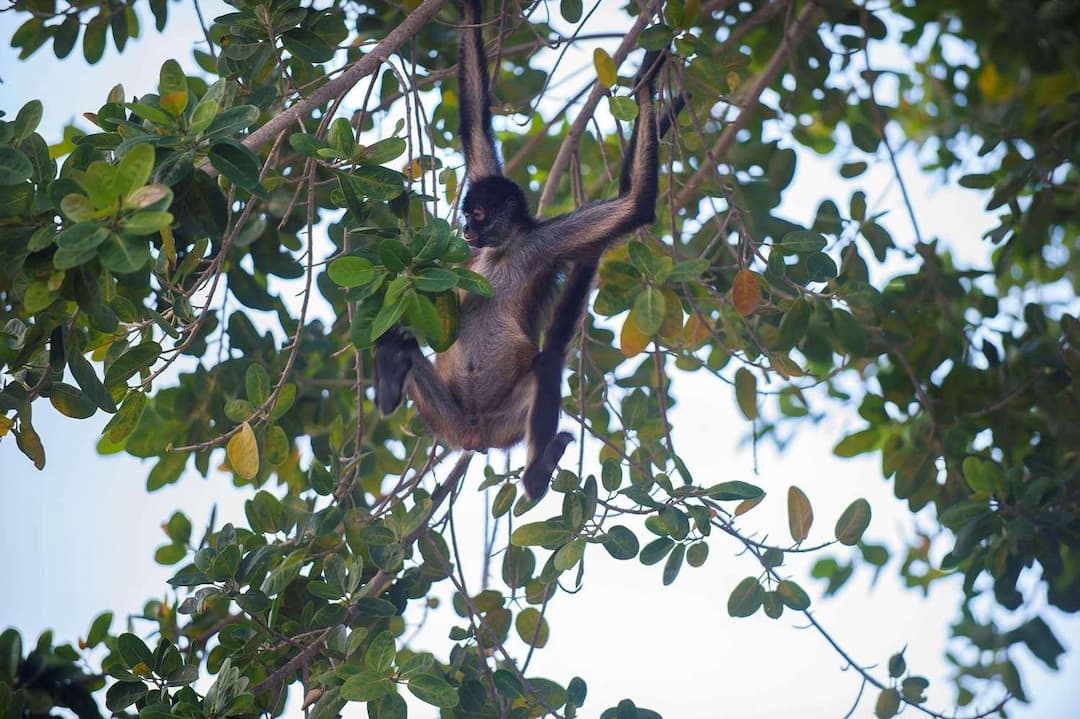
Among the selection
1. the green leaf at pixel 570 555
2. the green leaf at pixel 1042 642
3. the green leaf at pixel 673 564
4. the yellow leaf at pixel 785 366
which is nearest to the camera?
the green leaf at pixel 570 555

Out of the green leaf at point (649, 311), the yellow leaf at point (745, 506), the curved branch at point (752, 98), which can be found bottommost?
the yellow leaf at point (745, 506)

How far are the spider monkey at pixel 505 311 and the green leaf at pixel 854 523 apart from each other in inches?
47.1

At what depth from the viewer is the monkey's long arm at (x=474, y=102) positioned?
4.11 meters

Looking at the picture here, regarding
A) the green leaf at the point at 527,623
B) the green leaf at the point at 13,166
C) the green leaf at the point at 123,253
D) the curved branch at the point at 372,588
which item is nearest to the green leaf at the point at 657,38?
the curved branch at the point at 372,588

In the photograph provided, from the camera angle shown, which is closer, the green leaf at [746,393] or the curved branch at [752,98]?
the green leaf at [746,393]

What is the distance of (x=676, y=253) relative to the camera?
3.83m

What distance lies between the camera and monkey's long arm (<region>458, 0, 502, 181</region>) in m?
4.11

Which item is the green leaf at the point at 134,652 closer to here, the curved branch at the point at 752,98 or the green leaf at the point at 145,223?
the green leaf at the point at 145,223

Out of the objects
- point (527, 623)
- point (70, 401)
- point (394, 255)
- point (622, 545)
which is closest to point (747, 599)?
point (622, 545)

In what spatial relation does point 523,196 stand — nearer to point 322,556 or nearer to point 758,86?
point 758,86

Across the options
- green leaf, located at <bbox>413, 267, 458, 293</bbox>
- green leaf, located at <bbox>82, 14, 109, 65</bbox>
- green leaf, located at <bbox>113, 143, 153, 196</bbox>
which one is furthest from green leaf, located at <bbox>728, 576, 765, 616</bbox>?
green leaf, located at <bbox>82, 14, 109, 65</bbox>

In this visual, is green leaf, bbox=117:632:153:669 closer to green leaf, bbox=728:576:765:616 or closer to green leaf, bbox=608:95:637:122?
green leaf, bbox=728:576:765:616

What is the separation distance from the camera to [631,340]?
3.80 m

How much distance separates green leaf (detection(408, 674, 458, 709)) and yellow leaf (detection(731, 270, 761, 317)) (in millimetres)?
1643
